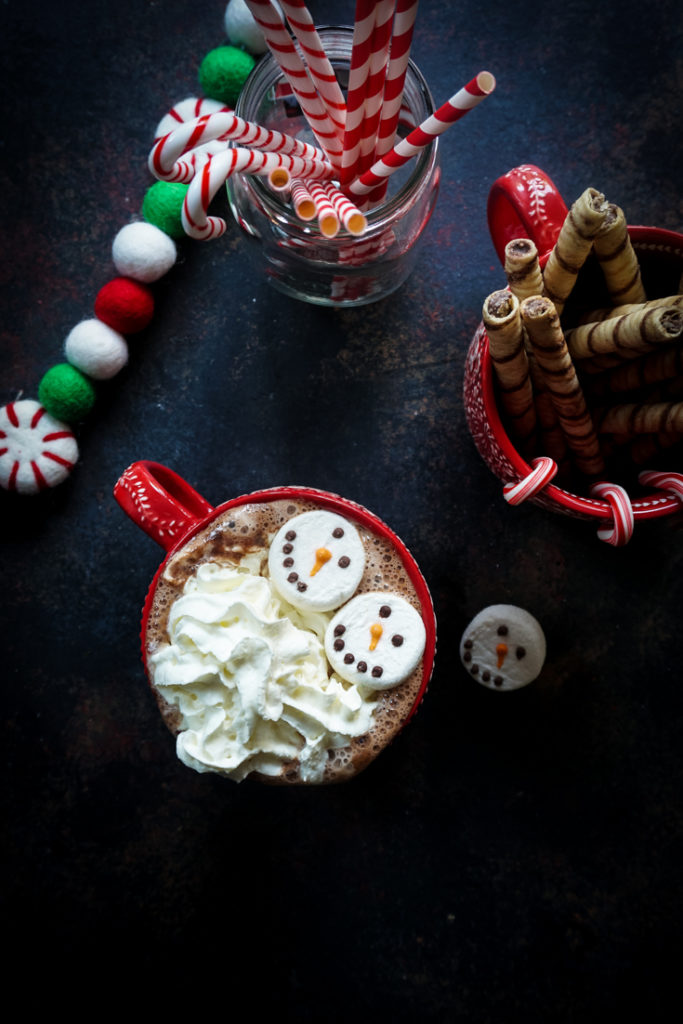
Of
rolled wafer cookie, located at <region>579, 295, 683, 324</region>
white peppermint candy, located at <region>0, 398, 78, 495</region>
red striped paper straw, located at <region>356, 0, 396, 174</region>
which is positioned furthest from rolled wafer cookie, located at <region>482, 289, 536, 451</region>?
white peppermint candy, located at <region>0, 398, 78, 495</region>

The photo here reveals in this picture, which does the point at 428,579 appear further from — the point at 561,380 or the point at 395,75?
the point at 395,75

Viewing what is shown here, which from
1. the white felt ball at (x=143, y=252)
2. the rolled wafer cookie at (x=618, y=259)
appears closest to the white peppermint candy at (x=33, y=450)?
the white felt ball at (x=143, y=252)

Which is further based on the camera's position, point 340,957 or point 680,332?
point 340,957

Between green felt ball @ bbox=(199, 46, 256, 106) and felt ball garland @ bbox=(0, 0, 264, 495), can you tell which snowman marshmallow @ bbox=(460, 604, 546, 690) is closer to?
felt ball garland @ bbox=(0, 0, 264, 495)

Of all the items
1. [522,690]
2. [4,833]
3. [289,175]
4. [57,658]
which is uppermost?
[289,175]

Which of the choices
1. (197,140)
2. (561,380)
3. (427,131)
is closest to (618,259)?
(561,380)

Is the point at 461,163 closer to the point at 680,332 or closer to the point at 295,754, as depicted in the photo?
the point at 680,332

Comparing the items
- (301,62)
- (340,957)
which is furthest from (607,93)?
(340,957)
